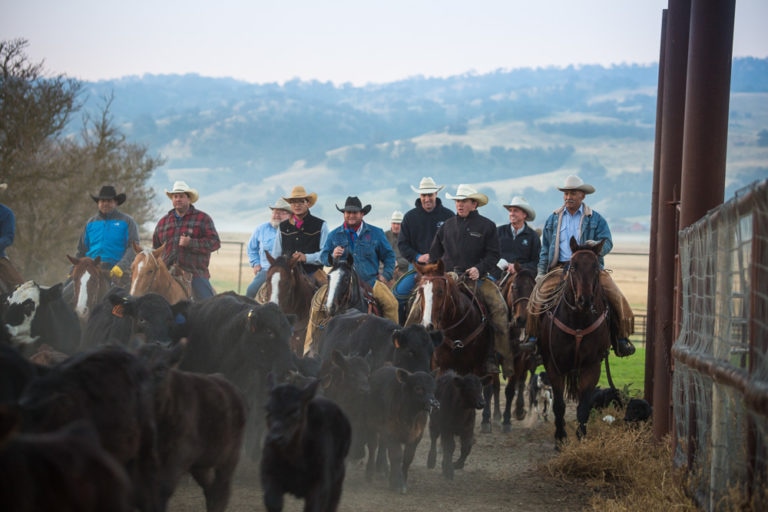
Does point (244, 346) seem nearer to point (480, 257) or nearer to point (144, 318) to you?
point (144, 318)

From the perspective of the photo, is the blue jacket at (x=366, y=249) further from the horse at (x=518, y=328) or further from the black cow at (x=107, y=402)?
the black cow at (x=107, y=402)

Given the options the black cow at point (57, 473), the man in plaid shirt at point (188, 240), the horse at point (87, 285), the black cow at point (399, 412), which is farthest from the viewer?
the man in plaid shirt at point (188, 240)

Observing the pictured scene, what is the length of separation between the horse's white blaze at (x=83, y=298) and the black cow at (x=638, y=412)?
23.0 ft

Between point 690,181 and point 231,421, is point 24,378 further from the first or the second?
point 690,181

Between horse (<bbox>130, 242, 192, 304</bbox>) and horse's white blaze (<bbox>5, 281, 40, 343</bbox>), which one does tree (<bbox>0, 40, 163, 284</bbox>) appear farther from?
horse's white blaze (<bbox>5, 281, 40, 343</bbox>)

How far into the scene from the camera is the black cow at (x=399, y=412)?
9.33 metres

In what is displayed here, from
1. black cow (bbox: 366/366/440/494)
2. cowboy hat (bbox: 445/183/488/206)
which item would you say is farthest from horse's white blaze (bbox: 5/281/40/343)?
cowboy hat (bbox: 445/183/488/206)

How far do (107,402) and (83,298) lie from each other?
853 centimetres

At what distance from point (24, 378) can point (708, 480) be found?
4.65 metres

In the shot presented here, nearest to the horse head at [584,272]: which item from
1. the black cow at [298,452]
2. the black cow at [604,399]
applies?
the black cow at [604,399]

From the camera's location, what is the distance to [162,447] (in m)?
6.50

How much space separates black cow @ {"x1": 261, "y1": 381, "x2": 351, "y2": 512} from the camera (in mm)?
6715

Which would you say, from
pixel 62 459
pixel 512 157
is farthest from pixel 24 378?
pixel 512 157

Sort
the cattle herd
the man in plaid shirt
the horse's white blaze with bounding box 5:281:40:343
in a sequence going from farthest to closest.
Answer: the man in plaid shirt → the horse's white blaze with bounding box 5:281:40:343 → the cattle herd
